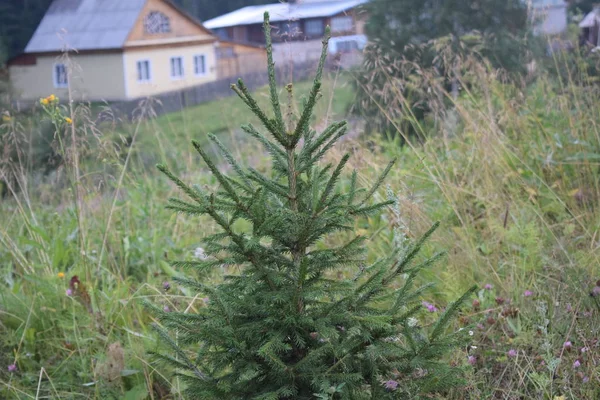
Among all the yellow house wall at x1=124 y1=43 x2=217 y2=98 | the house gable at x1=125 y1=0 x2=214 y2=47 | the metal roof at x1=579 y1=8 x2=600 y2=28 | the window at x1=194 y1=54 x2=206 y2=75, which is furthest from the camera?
the window at x1=194 y1=54 x2=206 y2=75

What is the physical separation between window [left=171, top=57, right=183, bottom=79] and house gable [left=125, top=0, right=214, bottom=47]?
90 cm

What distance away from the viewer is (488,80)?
4246mm

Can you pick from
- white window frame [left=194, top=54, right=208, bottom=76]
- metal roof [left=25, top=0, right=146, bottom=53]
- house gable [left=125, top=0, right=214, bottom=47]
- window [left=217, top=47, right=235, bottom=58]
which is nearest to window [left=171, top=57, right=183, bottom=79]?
white window frame [left=194, top=54, right=208, bottom=76]

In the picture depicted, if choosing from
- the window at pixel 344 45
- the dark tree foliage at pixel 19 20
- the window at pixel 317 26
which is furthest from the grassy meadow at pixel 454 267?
the dark tree foliage at pixel 19 20

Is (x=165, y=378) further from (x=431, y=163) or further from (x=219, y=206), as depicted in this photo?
(x=431, y=163)

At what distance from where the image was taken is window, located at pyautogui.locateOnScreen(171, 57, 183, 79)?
100 feet

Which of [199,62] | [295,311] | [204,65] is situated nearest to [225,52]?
[204,65]

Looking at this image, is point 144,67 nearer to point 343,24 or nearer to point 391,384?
point 343,24

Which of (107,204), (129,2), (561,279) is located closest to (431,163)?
(561,279)

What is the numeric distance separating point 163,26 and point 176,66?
2.24m

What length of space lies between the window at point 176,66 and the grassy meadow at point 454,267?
1056 inches

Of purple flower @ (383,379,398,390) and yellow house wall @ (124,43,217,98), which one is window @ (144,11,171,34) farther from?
purple flower @ (383,379,398,390)

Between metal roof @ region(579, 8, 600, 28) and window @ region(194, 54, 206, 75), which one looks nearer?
metal roof @ region(579, 8, 600, 28)

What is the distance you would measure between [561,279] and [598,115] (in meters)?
1.36
